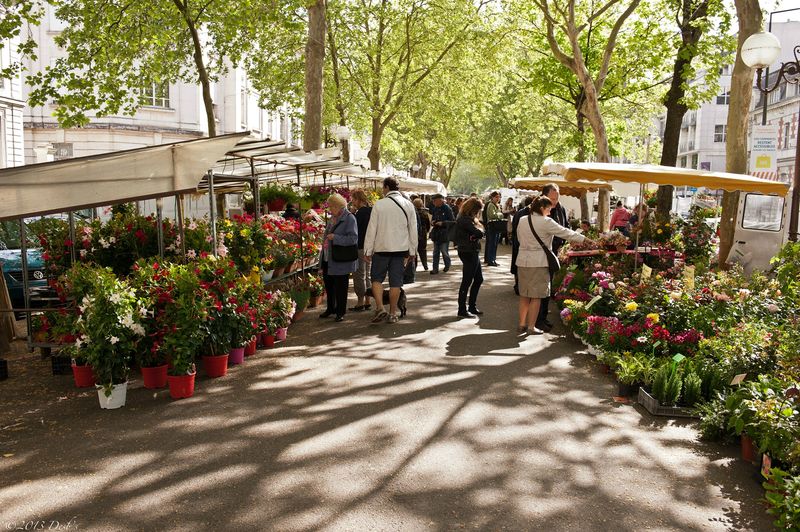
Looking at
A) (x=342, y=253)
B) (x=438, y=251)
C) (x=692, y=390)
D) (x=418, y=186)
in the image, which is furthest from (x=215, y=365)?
(x=418, y=186)

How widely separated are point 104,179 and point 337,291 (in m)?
4.29

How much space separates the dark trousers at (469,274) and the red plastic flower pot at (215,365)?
4.31 m

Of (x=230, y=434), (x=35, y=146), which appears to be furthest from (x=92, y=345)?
(x=35, y=146)

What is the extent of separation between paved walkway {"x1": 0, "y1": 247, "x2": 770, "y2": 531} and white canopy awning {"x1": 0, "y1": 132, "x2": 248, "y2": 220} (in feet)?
5.70

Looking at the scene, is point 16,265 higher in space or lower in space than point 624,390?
higher

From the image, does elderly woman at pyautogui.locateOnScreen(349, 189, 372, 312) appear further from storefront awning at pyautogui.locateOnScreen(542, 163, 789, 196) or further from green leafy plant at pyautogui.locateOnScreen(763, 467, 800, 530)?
green leafy plant at pyautogui.locateOnScreen(763, 467, 800, 530)

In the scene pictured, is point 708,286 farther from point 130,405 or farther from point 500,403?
point 130,405

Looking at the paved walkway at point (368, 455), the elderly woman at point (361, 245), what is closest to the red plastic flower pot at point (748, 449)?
the paved walkway at point (368, 455)

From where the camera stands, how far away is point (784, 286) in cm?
777

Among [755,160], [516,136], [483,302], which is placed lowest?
[483,302]

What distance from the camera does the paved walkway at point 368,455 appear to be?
4.05 m

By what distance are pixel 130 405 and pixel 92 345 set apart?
0.61 metres

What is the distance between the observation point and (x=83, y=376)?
6.66m

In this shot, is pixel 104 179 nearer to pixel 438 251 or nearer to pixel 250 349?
pixel 250 349
